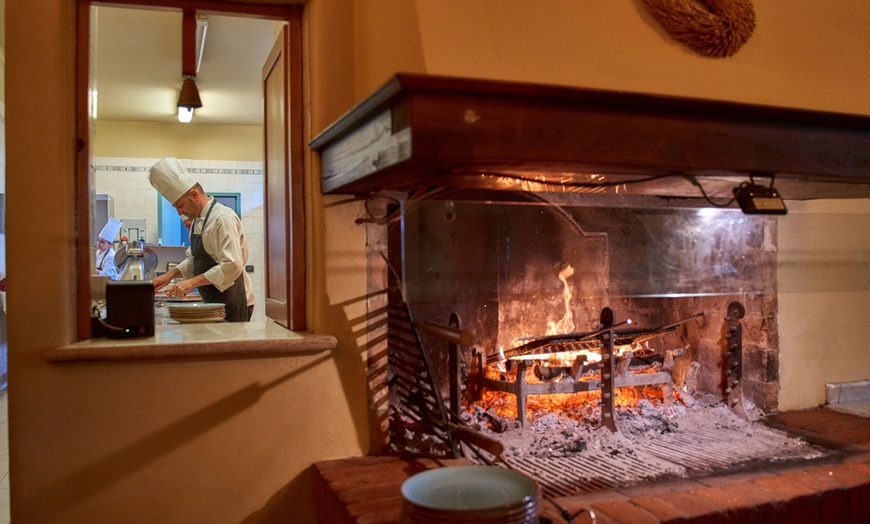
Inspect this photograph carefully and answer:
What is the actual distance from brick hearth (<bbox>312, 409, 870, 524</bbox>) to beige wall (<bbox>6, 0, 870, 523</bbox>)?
0.72 feet

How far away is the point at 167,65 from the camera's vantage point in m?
5.69

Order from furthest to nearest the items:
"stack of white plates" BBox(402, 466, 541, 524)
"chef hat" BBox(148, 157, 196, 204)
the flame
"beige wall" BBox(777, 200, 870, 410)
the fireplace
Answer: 1. "chef hat" BBox(148, 157, 196, 204)
2. "beige wall" BBox(777, 200, 870, 410)
3. the flame
4. the fireplace
5. "stack of white plates" BBox(402, 466, 541, 524)

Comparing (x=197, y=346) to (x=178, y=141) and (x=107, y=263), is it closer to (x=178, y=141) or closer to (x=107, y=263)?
(x=107, y=263)

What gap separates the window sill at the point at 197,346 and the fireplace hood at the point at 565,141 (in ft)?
1.92

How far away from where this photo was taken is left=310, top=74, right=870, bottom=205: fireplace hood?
1857 mm

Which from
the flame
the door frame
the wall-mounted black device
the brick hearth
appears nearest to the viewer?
the brick hearth

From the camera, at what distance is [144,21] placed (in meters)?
4.58

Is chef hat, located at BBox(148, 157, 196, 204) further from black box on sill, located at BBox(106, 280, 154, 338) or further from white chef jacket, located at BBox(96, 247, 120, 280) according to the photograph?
black box on sill, located at BBox(106, 280, 154, 338)

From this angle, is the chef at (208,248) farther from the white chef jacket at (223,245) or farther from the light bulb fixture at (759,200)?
the light bulb fixture at (759,200)

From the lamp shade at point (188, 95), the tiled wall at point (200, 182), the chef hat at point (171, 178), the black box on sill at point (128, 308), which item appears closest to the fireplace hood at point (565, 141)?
the black box on sill at point (128, 308)

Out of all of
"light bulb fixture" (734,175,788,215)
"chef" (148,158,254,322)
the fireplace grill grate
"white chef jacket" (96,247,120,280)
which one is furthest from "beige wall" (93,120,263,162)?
"light bulb fixture" (734,175,788,215)

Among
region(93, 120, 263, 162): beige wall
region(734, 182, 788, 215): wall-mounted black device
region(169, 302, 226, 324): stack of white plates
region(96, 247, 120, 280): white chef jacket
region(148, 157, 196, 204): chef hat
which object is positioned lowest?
region(169, 302, 226, 324): stack of white plates

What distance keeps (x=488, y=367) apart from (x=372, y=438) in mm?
827

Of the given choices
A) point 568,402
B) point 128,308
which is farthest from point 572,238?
point 128,308
